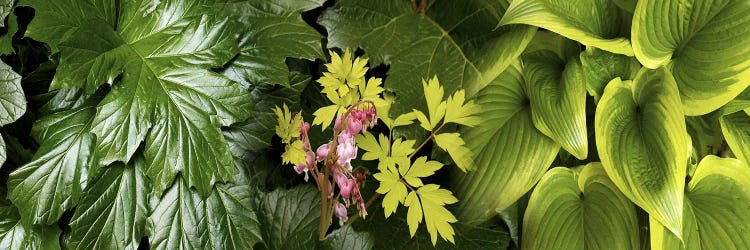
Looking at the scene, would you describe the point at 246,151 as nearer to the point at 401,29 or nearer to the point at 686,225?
the point at 401,29

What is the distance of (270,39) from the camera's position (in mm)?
1109

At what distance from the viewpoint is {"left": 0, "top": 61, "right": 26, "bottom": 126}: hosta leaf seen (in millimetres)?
992

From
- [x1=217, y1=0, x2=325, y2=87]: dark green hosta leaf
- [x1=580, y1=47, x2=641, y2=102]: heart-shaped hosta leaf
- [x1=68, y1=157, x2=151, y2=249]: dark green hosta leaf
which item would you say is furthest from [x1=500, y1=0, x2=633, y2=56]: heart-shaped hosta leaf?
[x1=68, y1=157, x2=151, y2=249]: dark green hosta leaf

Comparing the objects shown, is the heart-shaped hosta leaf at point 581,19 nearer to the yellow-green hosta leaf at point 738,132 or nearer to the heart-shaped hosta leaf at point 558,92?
the heart-shaped hosta leaf at point 558,92

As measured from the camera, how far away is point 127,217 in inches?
41.1

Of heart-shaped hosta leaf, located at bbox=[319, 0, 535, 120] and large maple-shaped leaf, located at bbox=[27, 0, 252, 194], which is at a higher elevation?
heart-shaped hosta leaf, located at bbox=[319, 0, 535, 120]

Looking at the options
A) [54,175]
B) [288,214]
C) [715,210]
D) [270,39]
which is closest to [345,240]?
[288,214]

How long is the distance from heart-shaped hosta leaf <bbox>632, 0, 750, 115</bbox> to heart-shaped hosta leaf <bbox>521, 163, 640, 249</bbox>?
0.57 ft

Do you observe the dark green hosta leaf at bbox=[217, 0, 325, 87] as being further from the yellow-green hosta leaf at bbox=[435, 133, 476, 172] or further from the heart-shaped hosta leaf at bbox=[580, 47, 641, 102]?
the heart-shaped hosta leaf at bbox=[580, 47, 641, 102]

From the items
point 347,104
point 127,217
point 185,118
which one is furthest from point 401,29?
point 127,217

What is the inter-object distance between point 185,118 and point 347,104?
9.2 inches

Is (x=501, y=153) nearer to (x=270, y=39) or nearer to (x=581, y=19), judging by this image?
(x=581, y=19)

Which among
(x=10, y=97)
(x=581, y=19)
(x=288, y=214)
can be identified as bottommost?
(x=288, y=214)

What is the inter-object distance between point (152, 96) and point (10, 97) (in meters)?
0.20
